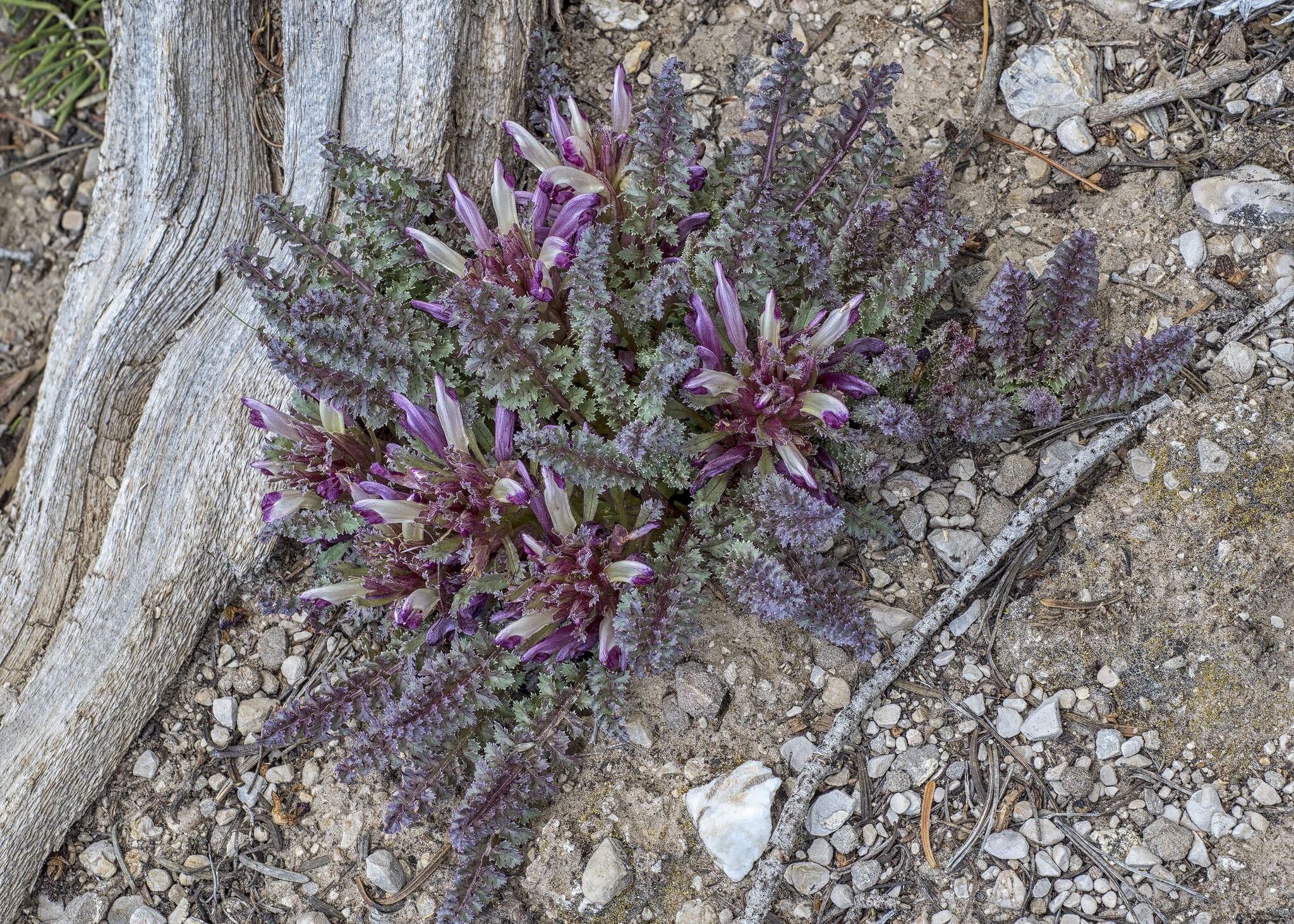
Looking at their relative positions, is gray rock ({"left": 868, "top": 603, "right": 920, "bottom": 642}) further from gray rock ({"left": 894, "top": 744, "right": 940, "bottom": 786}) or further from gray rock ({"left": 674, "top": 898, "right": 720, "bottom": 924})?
gray rock ({"left": 674, "top": 898, "right": 720, "bottom": 924})

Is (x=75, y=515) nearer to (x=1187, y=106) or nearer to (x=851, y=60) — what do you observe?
(x=851, y=60)

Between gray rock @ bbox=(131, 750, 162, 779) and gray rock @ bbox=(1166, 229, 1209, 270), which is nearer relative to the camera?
gray rock @ bbox=(1166, 229, 1209, 270)

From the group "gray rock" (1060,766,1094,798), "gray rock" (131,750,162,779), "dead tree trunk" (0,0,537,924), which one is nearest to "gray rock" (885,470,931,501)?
"gray rock" (1060,766,1094,798)

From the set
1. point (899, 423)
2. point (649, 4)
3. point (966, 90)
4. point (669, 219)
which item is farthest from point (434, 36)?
point (899, 423)

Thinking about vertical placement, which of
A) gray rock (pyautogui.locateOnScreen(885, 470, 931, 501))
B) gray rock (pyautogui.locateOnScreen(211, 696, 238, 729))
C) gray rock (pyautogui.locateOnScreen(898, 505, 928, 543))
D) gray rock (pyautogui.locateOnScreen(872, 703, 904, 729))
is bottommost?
gray rock (pyautogui.locateOnScreen(872, 703, 904, 729))

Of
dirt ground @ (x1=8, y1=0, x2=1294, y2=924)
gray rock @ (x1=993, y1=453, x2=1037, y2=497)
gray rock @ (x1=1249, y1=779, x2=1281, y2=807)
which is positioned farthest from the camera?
gray rock @ (x1=993, y1=453, x2=1037, y2=497)

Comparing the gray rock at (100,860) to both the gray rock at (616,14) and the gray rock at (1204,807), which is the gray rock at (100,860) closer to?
the gray rock at (1204,807)
